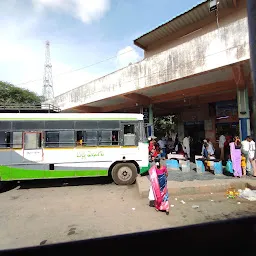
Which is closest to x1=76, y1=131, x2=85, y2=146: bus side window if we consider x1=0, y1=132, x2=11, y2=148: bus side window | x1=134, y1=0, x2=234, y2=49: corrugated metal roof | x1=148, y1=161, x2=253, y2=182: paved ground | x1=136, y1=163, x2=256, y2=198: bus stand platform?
x1=0, y1=132, x2=11, y2=148: bus side window

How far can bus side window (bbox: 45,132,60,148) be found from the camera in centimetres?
810

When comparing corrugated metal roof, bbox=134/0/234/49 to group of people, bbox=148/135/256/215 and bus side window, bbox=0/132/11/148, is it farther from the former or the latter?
bus side window, bbox=0/132/11/148

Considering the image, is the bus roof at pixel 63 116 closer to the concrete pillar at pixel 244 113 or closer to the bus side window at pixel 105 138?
the bus side window at pixel 105 138

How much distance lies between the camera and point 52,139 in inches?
321

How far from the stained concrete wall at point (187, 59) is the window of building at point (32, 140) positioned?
5524 mm

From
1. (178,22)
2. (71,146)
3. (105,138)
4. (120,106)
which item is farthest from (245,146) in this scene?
(120,106)

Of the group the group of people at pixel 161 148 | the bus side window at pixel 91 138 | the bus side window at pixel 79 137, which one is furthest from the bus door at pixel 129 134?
the group of people at pixel 161 148

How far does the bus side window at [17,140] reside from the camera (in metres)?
7.90

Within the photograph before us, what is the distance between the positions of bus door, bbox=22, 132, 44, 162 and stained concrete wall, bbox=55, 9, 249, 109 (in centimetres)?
556

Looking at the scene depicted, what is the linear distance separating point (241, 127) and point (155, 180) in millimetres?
5861

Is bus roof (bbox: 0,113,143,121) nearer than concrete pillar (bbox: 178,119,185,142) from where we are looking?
Yes

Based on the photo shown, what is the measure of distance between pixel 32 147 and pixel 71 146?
133 cm

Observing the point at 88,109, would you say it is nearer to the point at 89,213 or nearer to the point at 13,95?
the point at 89,213

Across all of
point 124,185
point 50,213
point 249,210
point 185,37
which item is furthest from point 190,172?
point 185,37
